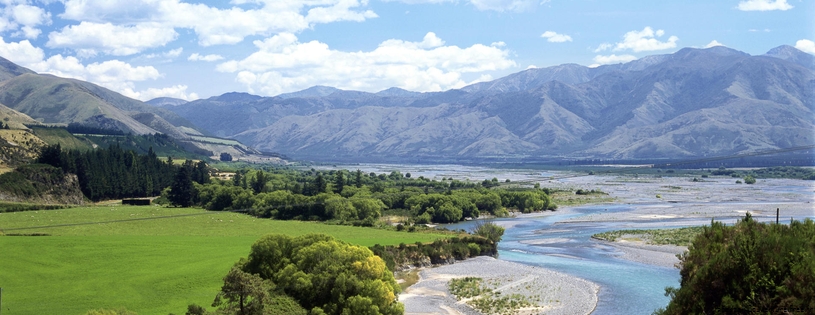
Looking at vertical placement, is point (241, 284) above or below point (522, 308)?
above

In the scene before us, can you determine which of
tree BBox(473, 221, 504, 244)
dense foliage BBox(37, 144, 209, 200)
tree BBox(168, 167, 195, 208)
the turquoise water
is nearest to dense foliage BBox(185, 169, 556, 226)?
tree BBox(168, 167, 195, 208)

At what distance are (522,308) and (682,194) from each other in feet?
368

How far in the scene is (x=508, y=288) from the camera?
5594cm

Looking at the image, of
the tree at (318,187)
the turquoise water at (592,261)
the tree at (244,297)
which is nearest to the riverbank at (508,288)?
the turquoise water at (592,261)

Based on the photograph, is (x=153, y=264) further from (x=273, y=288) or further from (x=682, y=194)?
(x=682, y=194)

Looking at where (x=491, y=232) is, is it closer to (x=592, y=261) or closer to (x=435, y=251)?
(x=435, y=251)

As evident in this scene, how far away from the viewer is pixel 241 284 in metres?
36.1

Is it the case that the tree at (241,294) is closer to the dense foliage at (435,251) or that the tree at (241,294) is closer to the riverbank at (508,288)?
the riverbank at (508,288)

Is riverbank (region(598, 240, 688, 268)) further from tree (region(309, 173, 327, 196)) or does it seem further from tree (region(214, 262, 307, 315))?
tree (region(309, 173, 327, 196))

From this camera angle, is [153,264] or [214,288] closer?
[214,288]

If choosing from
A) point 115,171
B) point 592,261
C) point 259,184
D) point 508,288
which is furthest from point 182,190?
point 508,288

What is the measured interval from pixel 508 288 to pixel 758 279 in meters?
32.5

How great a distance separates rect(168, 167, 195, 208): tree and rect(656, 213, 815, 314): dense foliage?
3939 inches

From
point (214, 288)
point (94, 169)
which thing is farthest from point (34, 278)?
point (94, 169)
